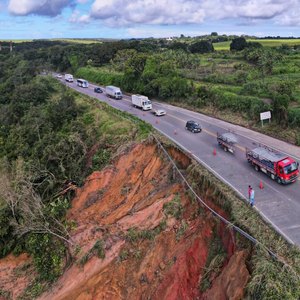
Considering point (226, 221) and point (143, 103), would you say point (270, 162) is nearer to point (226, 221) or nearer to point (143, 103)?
point (226, 221)

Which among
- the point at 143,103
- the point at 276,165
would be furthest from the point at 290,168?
the point at 143,103

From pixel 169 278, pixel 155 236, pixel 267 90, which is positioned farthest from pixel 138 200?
pixel 267 90

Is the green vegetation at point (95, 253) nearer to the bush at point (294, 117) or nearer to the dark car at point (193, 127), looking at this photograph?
the dark car at point (193, 127)

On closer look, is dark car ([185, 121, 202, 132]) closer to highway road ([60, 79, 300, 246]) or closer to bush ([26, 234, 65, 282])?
highway road ([60, 79, 300, 246])

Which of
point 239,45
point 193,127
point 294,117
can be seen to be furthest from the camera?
point 239,45

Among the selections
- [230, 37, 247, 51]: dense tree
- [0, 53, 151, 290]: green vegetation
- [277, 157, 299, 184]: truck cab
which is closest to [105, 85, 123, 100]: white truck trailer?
[0, 53, 151, 290]: green vegetation

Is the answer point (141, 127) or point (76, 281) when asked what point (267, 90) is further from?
point (76, 281)

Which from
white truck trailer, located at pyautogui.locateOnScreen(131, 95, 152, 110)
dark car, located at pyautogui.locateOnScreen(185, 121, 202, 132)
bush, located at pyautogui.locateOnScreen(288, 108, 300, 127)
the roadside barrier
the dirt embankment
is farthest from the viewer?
white truck trailer, located at pyautogui.locateOnScreen(131, 95, 152, 110)
